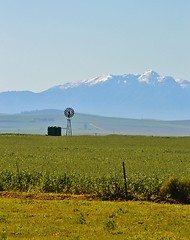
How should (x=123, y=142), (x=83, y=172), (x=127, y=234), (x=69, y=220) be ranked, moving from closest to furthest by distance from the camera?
(x=127, y=234), (x=69, y=220), (x=83, y=172), (x=123, y=142)

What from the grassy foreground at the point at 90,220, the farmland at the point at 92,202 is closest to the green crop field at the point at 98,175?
the farmland at the point at 92,202

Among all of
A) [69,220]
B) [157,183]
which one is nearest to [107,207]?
[69,220]

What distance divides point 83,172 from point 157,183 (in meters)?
8.20

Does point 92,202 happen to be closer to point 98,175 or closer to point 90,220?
point 90,220

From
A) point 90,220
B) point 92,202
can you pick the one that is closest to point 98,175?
point 92,202

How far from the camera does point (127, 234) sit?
2083 cm

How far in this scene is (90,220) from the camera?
76.5ft

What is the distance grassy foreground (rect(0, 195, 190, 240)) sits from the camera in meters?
20.7

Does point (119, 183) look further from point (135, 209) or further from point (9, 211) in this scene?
point (9, 211)

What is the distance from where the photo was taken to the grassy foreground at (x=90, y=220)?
20.7 m

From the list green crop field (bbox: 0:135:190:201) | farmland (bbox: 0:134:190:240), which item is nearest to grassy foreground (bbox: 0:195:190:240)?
farmland (bbox: 0:134:190:240)

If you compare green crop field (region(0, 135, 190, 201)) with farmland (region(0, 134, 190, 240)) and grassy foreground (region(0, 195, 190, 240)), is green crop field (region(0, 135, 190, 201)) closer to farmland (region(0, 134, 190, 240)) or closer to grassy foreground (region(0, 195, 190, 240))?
farmland (region(0, 134, 190, 240))

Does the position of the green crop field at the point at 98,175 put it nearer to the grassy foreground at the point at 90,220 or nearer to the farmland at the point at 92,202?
the farmland at the point at 92,202

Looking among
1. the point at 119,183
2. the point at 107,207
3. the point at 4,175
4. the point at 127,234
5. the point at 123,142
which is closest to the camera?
the point at 127,234
